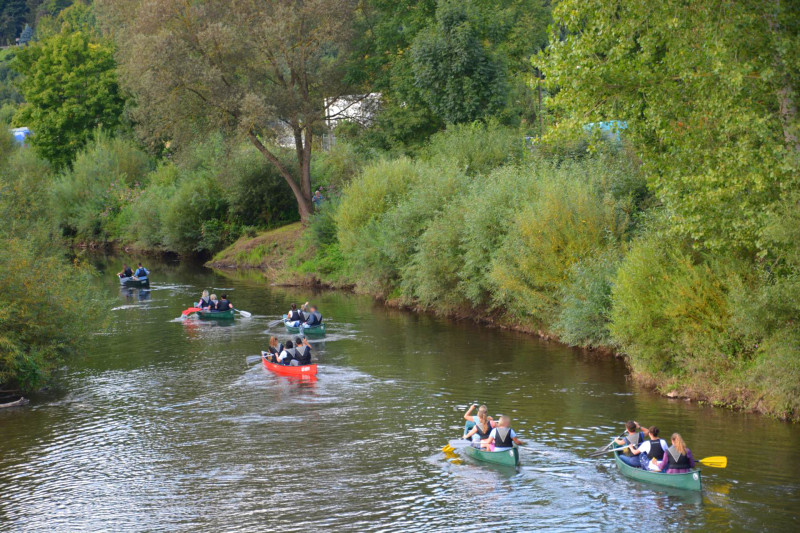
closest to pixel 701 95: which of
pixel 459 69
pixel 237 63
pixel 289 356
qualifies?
pixel 289 356

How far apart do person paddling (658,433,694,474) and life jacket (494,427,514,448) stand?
3.58 metres

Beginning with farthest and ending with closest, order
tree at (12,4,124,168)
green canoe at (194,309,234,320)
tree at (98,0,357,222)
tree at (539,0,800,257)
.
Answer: tree at (12,4,124,168) → tree at (98,0,357,222) → green canoe at (194,309,234,320) → tree at (539,0,800,257)

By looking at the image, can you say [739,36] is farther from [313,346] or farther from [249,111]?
[249,111]

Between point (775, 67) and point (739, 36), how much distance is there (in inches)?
46.8

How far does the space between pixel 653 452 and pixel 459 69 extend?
36698mm

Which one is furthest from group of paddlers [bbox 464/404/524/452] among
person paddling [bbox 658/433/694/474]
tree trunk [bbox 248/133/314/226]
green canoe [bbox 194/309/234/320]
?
tree trunk [bbox 248/133/314/226]

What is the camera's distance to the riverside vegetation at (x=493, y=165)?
22.0 metres

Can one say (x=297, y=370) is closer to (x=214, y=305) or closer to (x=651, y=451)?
(x=214, y=305)

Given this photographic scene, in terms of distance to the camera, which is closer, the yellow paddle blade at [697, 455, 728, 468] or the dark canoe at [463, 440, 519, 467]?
the yellow paddle blade at [697, 455, 728, 468]

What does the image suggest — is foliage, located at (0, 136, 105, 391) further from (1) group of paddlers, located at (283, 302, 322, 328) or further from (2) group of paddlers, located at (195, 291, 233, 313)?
(2) group of paddlers, located at (195, 291, 233, 313)

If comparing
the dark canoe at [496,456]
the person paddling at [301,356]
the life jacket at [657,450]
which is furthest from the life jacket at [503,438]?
the person paddling at [301,356]

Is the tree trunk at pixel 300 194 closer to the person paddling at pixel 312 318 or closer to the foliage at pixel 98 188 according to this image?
the person paddling at pixel 312 318

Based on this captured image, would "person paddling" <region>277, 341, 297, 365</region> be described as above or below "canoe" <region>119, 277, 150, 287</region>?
below

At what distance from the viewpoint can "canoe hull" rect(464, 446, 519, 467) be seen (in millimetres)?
19312
